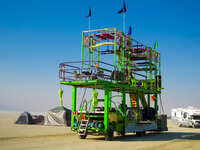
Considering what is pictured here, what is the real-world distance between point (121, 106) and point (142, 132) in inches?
146

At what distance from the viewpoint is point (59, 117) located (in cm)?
3553

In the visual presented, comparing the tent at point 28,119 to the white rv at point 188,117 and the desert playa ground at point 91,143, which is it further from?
the white rv at point 188,117

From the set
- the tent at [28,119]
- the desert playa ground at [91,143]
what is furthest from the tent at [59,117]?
the desert playa ground at [91,143]

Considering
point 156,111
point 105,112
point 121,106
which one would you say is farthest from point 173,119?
point 105,112

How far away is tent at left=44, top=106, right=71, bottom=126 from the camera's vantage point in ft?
A: 115

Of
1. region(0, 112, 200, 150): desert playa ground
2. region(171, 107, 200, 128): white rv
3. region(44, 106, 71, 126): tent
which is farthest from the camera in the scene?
region(171, 107, 200, 128): white rv

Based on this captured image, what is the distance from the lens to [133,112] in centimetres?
2194

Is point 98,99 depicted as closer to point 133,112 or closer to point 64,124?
point 133,112

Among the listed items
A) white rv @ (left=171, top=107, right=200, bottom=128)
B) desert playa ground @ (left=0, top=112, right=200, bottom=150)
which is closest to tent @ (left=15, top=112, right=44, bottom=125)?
desert playa ground @ (left=0, top=112, right=200, bottom=150)

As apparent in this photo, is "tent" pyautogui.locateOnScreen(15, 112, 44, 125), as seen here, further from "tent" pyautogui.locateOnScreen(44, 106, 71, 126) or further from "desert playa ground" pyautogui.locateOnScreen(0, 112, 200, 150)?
"desert playa ground" pyautogui.locateOnScreen(0, 112, 200, 150)

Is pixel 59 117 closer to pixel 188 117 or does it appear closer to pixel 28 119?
pixel 28 119

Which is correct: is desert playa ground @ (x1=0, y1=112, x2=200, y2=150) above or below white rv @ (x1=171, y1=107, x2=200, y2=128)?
below

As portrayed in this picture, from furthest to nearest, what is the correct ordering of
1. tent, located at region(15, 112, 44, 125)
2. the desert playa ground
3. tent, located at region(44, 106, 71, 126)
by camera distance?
tent, located at region(15, 112, 44, 125)
tent, located at region(44, 106, 71, 126)
the desert playa ground

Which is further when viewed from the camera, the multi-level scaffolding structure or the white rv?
the white rv
